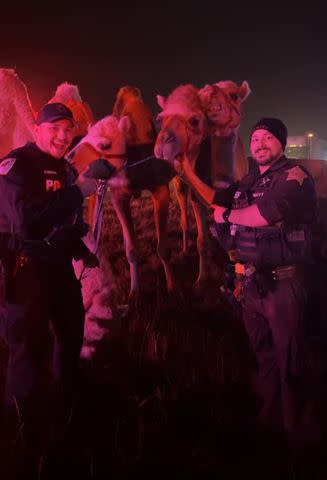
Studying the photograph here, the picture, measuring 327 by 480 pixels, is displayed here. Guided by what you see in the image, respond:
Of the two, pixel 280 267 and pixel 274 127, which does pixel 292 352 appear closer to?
pixel 280 267

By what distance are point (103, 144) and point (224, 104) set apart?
2086 millimetres

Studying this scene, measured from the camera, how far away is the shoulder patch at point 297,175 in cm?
271

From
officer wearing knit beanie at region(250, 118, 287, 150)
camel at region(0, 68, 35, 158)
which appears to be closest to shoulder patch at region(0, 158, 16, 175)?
officer wearing knit beanie at region(250, 118, 287, 150)

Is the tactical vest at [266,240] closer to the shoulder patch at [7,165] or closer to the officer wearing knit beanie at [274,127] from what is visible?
the officer wearing knit beanie at [274,127]

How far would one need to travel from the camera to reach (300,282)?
9.30ft

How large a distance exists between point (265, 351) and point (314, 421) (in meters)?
0.52

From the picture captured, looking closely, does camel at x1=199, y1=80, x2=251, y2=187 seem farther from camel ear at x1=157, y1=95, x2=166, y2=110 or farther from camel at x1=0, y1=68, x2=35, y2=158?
camel at x1=0, y1=68, x2=35, y2=158

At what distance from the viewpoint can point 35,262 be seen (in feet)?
9.54

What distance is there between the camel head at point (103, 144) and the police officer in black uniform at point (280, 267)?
213 centimetres

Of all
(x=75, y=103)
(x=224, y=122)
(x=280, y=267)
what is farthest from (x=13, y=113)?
(x=280, y=267)

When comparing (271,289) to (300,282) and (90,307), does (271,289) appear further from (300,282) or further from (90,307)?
(90,307)

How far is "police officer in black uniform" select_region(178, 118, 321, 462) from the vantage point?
2.74 metres

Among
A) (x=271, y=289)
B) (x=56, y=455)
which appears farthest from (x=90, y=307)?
(x=271, y=289)

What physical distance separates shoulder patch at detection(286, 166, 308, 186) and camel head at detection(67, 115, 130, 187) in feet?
8.14
